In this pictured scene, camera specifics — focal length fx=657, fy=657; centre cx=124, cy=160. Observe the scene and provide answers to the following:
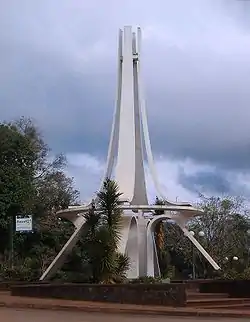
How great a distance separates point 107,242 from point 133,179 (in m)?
11.7

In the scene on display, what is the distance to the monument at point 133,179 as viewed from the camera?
35778 mm

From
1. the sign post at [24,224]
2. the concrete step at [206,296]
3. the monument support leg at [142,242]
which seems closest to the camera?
the concrete step at [206,296]

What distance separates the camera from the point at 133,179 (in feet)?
121

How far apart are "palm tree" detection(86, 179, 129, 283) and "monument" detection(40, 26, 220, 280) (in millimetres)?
7348

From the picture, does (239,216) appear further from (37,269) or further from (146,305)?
(146,305)

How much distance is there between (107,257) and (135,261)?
10.6 m

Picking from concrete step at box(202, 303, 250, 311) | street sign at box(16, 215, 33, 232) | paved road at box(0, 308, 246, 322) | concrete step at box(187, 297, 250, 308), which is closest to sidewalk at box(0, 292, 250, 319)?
paved road at box(0, 308, 246, 322)

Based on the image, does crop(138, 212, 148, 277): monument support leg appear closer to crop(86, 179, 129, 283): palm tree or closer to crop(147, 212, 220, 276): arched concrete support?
crop(147, 212, 220, 276): arched concrete support

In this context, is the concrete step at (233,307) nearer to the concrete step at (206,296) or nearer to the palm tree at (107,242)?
the concrete step at (206,296)

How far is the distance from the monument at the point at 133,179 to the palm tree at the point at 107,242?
7.35 m

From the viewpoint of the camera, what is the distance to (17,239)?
4462cm

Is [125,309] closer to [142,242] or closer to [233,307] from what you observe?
[233,307]

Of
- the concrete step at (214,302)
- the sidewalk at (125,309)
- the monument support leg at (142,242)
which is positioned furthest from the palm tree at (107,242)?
the monument support leg at (142,242)

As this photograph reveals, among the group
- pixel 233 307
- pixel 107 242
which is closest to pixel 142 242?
pixel 107 242
